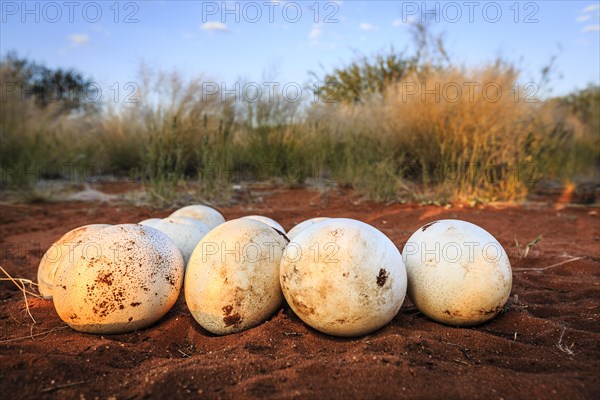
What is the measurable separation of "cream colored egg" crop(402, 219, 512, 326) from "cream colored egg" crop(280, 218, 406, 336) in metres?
0.27

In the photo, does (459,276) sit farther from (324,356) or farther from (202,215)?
(202,215)

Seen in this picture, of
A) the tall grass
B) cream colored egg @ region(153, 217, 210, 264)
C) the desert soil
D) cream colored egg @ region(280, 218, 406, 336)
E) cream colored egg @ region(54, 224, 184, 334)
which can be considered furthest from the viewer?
the tall grass

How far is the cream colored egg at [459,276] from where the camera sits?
8.93ft

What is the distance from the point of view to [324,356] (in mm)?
2283

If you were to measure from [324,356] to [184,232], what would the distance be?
5.23 ft

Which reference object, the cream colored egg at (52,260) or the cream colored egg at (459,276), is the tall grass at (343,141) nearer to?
the cream colored egg at (52,260)

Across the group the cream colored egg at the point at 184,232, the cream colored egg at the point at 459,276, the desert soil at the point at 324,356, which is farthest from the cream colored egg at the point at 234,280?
the cream colored egg at the point at 459,276

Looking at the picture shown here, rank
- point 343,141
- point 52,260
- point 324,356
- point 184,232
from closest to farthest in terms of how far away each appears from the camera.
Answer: point 324,356 → point 52,260 → point 184,232 → point 343,141

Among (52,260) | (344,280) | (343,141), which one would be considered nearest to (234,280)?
(344,280)

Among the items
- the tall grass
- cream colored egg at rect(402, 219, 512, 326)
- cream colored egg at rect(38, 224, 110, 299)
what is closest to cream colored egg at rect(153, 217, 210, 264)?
cream colored egg at rect(38, 224, 110, 299)

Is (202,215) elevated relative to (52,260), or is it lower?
elevated

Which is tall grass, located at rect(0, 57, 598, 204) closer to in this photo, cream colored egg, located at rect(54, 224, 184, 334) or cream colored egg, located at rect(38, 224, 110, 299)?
cream colored egg, located at rect(38, 224, 110, 299)

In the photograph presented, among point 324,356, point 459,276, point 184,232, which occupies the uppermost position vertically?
point 184,232

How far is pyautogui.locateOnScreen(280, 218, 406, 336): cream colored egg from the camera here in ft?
8.02
